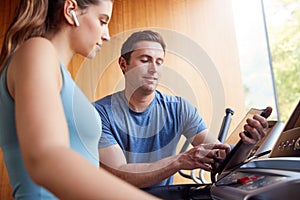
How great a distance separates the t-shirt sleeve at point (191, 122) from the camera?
1615 mm

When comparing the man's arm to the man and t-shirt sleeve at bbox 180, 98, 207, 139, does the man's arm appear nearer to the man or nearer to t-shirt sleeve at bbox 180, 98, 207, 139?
the man

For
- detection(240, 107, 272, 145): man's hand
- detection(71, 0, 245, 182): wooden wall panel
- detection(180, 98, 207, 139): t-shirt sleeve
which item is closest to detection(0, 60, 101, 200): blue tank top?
detection(240, 107, 272, 145): man's hand

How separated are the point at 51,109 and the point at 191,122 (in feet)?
3.98

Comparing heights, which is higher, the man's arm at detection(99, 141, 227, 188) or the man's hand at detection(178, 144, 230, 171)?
the man's hand at detection(178, 144, 230, 171)

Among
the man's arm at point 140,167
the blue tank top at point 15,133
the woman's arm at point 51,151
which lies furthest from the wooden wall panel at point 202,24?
the woman's arm at point 51,151

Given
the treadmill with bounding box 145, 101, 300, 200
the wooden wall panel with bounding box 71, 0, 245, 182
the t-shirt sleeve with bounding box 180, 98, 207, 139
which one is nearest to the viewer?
the treadmill with bounding box 145, 101, 300, 200

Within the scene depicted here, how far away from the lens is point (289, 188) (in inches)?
24.4

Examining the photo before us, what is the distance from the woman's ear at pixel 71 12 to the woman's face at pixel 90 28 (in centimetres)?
1

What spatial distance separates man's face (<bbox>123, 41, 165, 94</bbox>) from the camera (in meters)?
1.42

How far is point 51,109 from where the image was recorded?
0.48 meters

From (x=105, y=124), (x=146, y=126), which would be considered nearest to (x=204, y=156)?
(x=146, y=126)

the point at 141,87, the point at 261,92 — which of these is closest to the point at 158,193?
the point at 141,87

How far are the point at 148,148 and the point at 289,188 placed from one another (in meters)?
0.87

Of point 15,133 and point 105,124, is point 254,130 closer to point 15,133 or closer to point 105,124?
point 105,124
